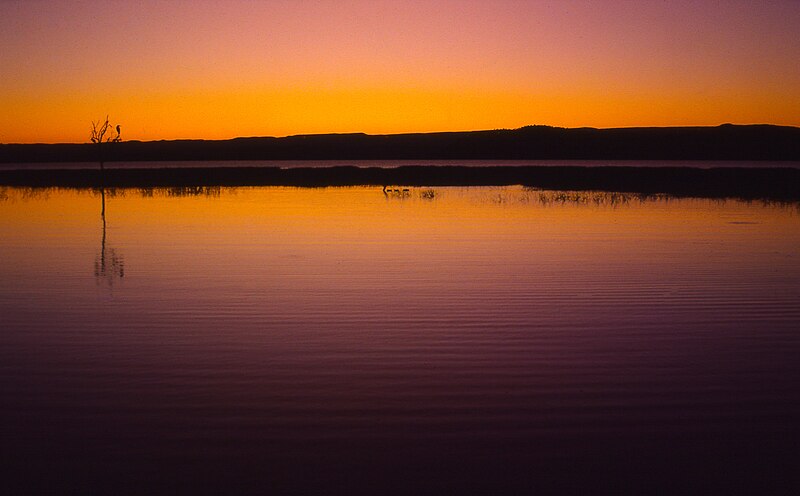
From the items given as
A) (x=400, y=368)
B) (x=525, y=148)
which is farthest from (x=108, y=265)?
(x=525, y=148)

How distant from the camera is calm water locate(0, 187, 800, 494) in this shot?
6.48 meters

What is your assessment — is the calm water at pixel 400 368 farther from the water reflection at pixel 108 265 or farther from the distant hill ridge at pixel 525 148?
the distant hill ridge at pixel 525 148

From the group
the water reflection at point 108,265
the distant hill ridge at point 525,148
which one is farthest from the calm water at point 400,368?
the distant hill ridge at point 525,148

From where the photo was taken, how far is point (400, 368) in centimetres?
928

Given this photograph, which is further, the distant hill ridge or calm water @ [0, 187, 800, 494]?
the distant hill ridge

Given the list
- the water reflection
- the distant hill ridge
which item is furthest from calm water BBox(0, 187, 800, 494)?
the distant hill ridge

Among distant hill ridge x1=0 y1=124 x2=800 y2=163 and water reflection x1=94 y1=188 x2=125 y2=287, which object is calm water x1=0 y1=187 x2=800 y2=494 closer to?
water reflection x1=94 y1=188 x2=125 y2=287

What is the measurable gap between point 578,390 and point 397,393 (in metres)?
1.92

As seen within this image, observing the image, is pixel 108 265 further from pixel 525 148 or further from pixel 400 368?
pixel 525 148

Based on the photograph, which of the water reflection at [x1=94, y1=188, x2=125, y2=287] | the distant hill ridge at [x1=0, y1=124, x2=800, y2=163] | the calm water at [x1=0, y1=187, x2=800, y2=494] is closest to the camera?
the calm water at [x1=0, y1=187, x2=800, y2=494]

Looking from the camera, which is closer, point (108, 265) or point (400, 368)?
point (400, 368)

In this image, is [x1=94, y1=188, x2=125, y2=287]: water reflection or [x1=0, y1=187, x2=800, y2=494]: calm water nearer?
[x1=0, y1=187, x2=800, y2=494]: calm water

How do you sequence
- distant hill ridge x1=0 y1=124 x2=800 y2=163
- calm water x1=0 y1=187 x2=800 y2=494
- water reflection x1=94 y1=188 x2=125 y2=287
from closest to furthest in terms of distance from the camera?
calm water x1=0 y1=187 x2=800 y2=494 < water reflection x1=94 y1=188 x2=125 y2=287 < distant hill ridge x1=0 y1=124 x2=800 y2=163

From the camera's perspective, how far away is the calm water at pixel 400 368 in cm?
648
